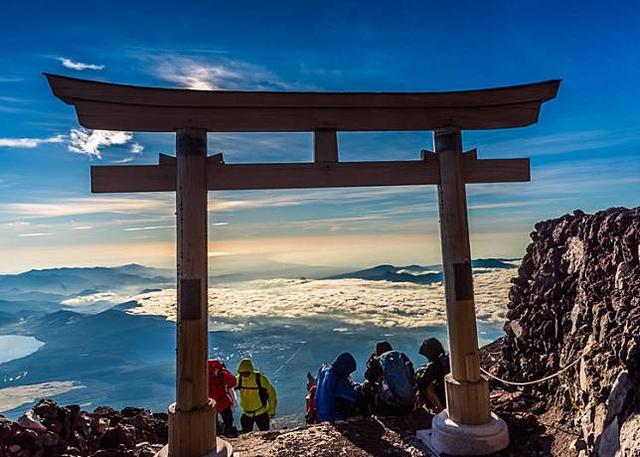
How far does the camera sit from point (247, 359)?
6.49 meters

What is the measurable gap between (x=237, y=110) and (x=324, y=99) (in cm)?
96

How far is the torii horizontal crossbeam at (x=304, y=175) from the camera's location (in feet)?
13.4

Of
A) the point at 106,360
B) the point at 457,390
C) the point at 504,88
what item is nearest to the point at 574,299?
the point at 457,390

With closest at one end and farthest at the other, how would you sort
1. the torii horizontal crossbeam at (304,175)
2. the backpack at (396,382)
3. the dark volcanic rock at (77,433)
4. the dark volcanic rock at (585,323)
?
the dark volcanic rock at (585,323) → the dark volcanic rock at (77,433) → the torii horizontal crossbeam at (304,175) → the backpack at (396,382)

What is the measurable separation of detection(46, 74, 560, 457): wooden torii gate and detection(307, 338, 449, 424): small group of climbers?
1.16 metres

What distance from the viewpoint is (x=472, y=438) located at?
13.8 ft

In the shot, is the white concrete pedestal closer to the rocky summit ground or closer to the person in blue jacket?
the rocky summit ground

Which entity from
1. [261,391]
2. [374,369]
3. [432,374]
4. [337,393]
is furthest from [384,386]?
[261,391]

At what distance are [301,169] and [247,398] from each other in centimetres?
401

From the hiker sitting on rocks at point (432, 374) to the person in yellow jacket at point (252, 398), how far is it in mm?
2447

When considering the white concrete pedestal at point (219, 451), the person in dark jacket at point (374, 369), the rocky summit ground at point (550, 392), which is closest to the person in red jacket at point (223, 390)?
the rocky summit ground at point (550, 392)

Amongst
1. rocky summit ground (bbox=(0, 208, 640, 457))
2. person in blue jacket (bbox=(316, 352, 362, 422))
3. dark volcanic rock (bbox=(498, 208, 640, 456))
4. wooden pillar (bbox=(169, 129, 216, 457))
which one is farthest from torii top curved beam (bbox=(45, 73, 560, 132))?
person in blue jacket (bbox=(316, 352, 362, 422))

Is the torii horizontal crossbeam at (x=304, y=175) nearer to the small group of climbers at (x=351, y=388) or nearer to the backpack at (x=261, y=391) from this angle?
the small group of climbers at (x=351, y=388)

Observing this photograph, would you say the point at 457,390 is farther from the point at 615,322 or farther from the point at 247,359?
the point at 247,359
